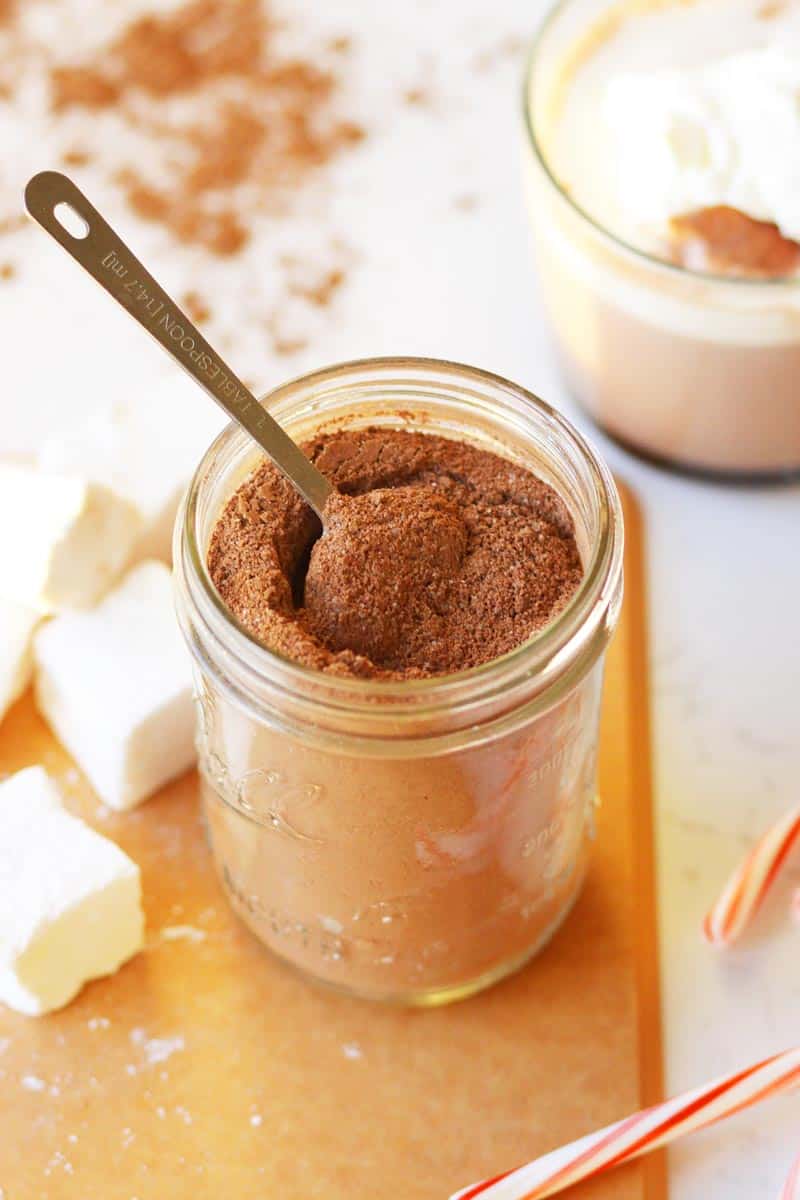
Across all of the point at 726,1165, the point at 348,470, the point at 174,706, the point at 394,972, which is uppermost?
the point at 348,470

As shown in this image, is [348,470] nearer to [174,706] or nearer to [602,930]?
[174,706]

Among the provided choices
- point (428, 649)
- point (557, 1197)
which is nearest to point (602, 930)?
point (557, 1197)

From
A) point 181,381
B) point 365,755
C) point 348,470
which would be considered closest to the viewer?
point 365,755

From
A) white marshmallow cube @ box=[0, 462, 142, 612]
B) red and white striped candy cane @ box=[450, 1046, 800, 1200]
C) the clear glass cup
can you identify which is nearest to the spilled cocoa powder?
the clear glass cup

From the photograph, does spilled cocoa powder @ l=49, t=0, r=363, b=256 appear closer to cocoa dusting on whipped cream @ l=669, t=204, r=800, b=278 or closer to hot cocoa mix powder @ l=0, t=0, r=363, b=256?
hot cocoa mix powder @ l=0, t=0, r=363, b=256

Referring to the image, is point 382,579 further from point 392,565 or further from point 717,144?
point 717,144

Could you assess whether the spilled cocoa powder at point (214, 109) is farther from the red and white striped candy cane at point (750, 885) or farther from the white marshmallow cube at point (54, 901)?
the red and white striped candy cane at point (750, 885)
